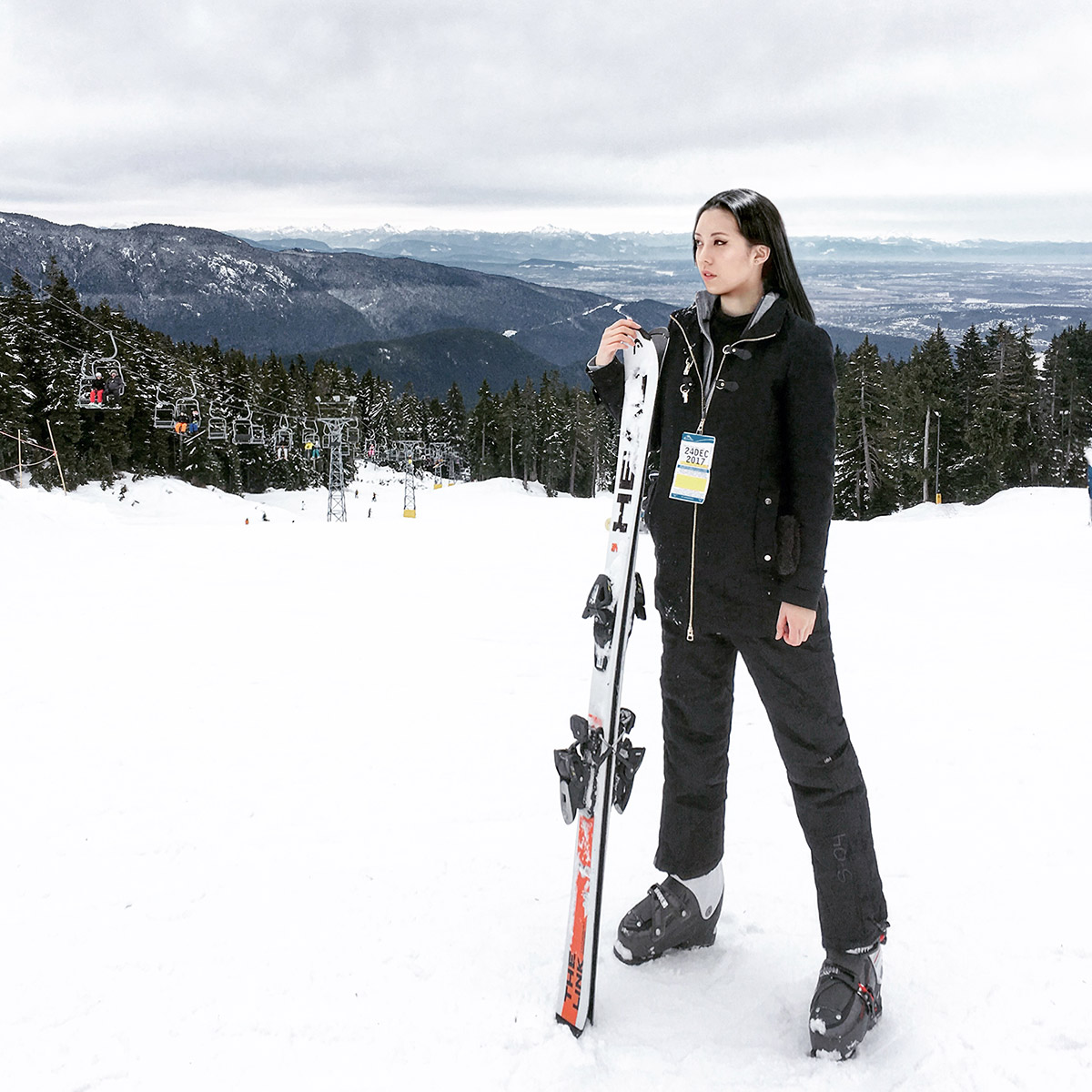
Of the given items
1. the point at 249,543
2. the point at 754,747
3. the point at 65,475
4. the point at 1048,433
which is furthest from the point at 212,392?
the point at 754,747

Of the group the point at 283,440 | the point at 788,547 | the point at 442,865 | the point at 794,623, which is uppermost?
the point at 788,547

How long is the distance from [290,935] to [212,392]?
185ft

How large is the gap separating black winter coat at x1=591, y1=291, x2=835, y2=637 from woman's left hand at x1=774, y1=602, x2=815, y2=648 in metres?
0.03

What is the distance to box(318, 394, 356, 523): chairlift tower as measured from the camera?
41.2 metres

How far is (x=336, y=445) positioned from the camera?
143 ft

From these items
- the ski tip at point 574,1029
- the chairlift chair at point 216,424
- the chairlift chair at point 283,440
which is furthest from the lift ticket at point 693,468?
the chairlift chair at point 283,440

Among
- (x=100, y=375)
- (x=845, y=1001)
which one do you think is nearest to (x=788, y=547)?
(x=845, y=1001)

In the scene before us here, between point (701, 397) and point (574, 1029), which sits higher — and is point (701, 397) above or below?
above

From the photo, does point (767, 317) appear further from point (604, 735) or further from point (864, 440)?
point (864, 440)

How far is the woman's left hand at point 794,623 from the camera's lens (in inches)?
96.1

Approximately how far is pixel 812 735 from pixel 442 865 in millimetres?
1820

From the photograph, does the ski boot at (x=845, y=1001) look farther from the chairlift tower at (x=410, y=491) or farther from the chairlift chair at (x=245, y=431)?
the chairlift chair at (x=245, y=431)

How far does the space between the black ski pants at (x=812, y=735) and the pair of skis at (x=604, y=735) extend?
0.32 m

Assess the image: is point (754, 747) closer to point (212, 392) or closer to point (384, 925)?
point (384, 925)
